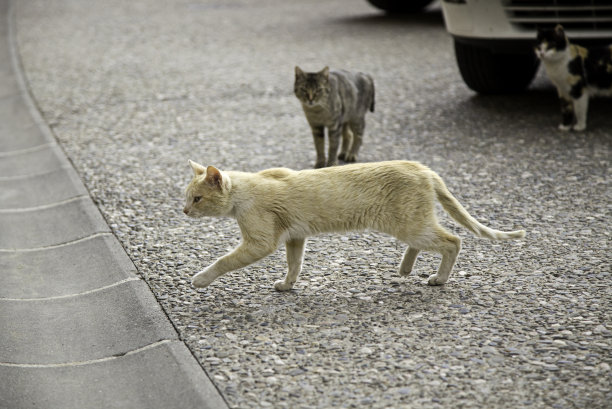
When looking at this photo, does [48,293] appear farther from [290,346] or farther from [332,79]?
[332,79]

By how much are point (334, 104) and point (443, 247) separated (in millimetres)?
2143

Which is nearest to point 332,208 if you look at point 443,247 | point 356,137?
point 443,247

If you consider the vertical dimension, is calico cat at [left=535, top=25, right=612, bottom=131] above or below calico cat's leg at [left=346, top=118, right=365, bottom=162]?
above

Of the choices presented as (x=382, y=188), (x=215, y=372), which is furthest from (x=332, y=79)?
(x=215, y=372)

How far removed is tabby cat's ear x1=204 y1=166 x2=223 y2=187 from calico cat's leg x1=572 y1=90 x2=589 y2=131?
384 centimetres

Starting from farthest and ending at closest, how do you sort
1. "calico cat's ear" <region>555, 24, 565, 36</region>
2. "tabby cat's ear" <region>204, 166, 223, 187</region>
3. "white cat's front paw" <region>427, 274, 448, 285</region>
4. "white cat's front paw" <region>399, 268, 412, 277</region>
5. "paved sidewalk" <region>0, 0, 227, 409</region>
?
"calico cat's ear" <region>555, 24, 565, 36</region> → "white cat's front paw" <region>399, 268, 412, 277</region> → "white cat's front paw" <region>427, 274, 448, 285</region> → "tabby cat's ear" <region>204, 166, 223, 187</region> → "paved sidewalk" <region>0, 0, 227, 409</region>

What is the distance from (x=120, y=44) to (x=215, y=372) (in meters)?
9.10

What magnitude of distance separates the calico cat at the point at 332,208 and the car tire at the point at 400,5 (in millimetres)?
10151

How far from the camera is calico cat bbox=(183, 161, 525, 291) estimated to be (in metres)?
3.67

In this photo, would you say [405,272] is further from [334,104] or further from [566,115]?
[566,115]

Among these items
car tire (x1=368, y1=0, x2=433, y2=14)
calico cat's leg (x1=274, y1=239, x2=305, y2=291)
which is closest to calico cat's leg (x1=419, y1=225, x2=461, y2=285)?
calico cat's leg (x1=274, y1=239, x2=305, y2=291)

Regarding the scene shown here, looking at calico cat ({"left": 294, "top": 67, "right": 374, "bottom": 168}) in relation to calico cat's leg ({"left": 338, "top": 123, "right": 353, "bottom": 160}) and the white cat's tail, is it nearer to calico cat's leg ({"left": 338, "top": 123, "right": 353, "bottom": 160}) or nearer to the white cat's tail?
calico cat's leg ({"left": 338, "top": 123, "right": 353, "bottom": 160})

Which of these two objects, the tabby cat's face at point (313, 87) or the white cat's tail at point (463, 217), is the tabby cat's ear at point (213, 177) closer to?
the white cat's tail at point (463, 217)

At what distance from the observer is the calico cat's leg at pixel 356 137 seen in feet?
19.2
